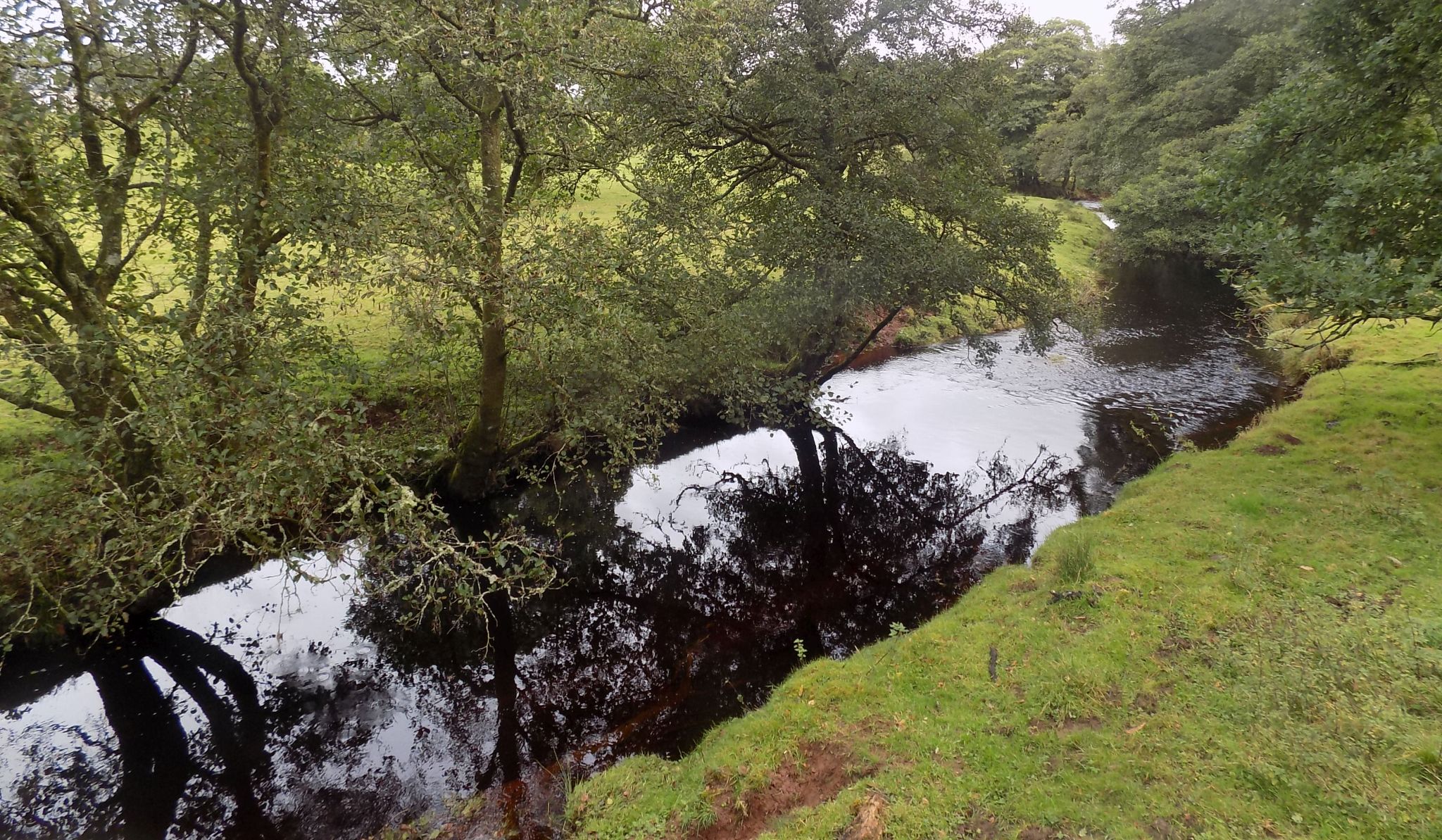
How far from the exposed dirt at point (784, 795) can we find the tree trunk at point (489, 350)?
714cm

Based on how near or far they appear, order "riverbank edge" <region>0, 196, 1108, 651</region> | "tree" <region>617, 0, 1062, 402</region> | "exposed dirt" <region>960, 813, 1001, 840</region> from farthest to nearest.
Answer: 1. "tree" <region>617, 0, 1062, 402</region>
2. "riverbank edge" <region>0, 196, 1108, 651</region>
3. "exposed dirt" <region>960, 813, 1001, 840</region>

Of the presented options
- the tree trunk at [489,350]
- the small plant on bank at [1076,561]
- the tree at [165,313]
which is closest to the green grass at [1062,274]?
the small plant on bank at [1076,561]

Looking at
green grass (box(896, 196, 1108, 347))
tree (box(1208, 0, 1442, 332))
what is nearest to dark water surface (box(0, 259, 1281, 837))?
green grass (box(896, 196, 1108, 347))

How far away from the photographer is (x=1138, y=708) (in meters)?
7.23

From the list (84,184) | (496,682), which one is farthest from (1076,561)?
(84,184)

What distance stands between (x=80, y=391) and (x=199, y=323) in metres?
2.23

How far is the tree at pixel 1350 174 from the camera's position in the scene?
9492 millimetres

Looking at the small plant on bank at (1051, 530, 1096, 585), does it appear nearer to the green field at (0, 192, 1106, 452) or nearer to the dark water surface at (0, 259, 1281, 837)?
the dark water surface at (0, 259, 1281, 837)

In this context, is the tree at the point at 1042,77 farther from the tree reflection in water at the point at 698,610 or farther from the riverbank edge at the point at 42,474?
the tree reflection in water at the point at 698,610

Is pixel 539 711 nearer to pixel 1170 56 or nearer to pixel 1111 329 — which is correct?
pixel 1111 329

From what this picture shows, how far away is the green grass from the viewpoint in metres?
17.0

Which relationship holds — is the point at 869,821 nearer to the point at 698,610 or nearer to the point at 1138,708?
the point at 1138,708

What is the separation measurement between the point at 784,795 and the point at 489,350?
919 cm

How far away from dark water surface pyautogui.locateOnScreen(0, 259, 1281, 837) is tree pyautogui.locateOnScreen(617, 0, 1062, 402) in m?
4.10
